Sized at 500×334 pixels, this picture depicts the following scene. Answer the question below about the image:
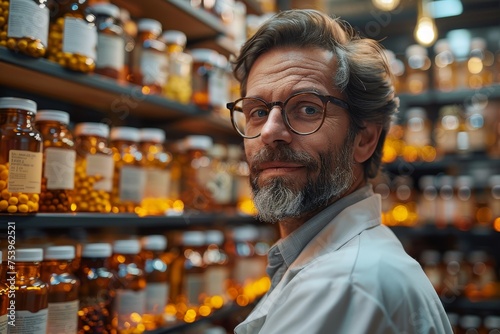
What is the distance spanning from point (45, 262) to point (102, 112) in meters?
0.69

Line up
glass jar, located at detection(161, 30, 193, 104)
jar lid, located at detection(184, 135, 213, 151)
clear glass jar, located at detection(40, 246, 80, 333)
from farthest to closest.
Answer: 1. jar lid, located at detection(184, 135, 213, 151)
2. glass jar, located at detection(161, 30, 193, 104)
3. clear glass jar, located at detection(40, 246, 80, 333)

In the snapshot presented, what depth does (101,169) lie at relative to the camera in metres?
1.28

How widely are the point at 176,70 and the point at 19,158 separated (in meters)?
0.76

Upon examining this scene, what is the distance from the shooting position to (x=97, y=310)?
123cm

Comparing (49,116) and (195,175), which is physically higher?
(49,116)

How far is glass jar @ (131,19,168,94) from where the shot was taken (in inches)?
59.4

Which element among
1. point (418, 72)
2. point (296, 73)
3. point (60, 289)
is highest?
point (418, 72)

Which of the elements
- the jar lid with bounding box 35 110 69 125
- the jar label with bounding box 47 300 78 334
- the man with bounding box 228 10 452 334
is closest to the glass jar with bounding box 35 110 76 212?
the jar lid with bounding box 35 110 69 125

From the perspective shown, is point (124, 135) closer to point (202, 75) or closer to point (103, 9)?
point (103, 9)

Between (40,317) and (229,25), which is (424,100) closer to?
(229,25)

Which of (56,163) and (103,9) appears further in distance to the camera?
(103,9)

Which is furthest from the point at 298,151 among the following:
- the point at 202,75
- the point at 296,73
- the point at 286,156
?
the point at 202,75

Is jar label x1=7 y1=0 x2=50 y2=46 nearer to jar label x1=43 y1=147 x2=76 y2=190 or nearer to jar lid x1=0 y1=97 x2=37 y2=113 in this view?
jar lid x1=0 y1=97 x2=37 y2=113

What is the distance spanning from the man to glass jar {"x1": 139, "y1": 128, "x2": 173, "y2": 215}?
0.44 metres
